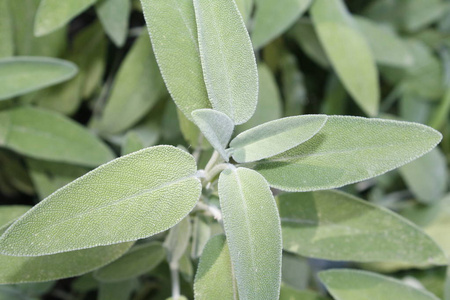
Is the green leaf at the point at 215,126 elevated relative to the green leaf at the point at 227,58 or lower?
lower

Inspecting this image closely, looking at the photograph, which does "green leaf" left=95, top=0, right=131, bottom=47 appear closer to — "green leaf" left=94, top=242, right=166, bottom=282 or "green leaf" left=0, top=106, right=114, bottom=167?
"green leaf" left=0, top=106, right=114, bottom=167

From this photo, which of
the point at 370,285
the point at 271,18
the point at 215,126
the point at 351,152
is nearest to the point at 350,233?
the point at 370,285

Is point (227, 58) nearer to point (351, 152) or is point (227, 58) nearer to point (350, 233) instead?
point (351, 152)

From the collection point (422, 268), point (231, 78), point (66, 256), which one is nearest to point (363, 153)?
point (231, 78)

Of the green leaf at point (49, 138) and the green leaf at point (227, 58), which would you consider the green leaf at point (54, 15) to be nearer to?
the green leaf at point (49, 138)

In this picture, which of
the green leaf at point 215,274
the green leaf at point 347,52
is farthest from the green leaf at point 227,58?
the green leaf at point 347,52

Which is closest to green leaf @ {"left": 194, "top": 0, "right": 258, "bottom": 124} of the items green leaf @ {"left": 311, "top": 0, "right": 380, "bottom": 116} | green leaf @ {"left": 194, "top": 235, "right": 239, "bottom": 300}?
green leaf @ {"left": 194, "top": 235, "right": 239, "bottom": 300}
